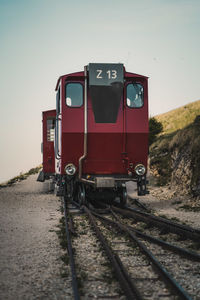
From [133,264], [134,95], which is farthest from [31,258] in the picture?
[134,95]

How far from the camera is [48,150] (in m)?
16.9

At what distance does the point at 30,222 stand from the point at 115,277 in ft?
19.1

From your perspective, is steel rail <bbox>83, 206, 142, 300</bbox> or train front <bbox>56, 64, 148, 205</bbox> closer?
steel rail <bbox>83, 206, 142, 300</bbox>

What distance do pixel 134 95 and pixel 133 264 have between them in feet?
22.5

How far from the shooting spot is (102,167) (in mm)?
11859

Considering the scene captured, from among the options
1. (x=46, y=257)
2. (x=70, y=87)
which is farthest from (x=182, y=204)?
(x=46, y=257)

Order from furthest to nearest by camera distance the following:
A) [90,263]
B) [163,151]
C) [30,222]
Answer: [163,151]
[30,222]
[90,263]

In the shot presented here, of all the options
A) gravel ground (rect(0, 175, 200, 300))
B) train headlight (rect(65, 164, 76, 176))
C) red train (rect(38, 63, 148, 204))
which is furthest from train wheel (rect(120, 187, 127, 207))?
train headlight (rect(65, 164, 76, 176))

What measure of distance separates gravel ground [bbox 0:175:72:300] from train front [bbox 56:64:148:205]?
1.95m

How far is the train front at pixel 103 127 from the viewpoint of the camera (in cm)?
1141

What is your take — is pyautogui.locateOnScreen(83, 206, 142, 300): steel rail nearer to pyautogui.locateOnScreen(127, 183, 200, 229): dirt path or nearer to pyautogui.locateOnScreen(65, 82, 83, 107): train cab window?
pyautogui.locateOnScreen(127, 183, 200, 229): dirt path

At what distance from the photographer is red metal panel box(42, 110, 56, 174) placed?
16469 millimetres

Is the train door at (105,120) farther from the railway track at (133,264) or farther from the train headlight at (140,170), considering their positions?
the railway track at (133,264)

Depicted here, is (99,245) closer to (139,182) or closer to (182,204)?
(139,182)
